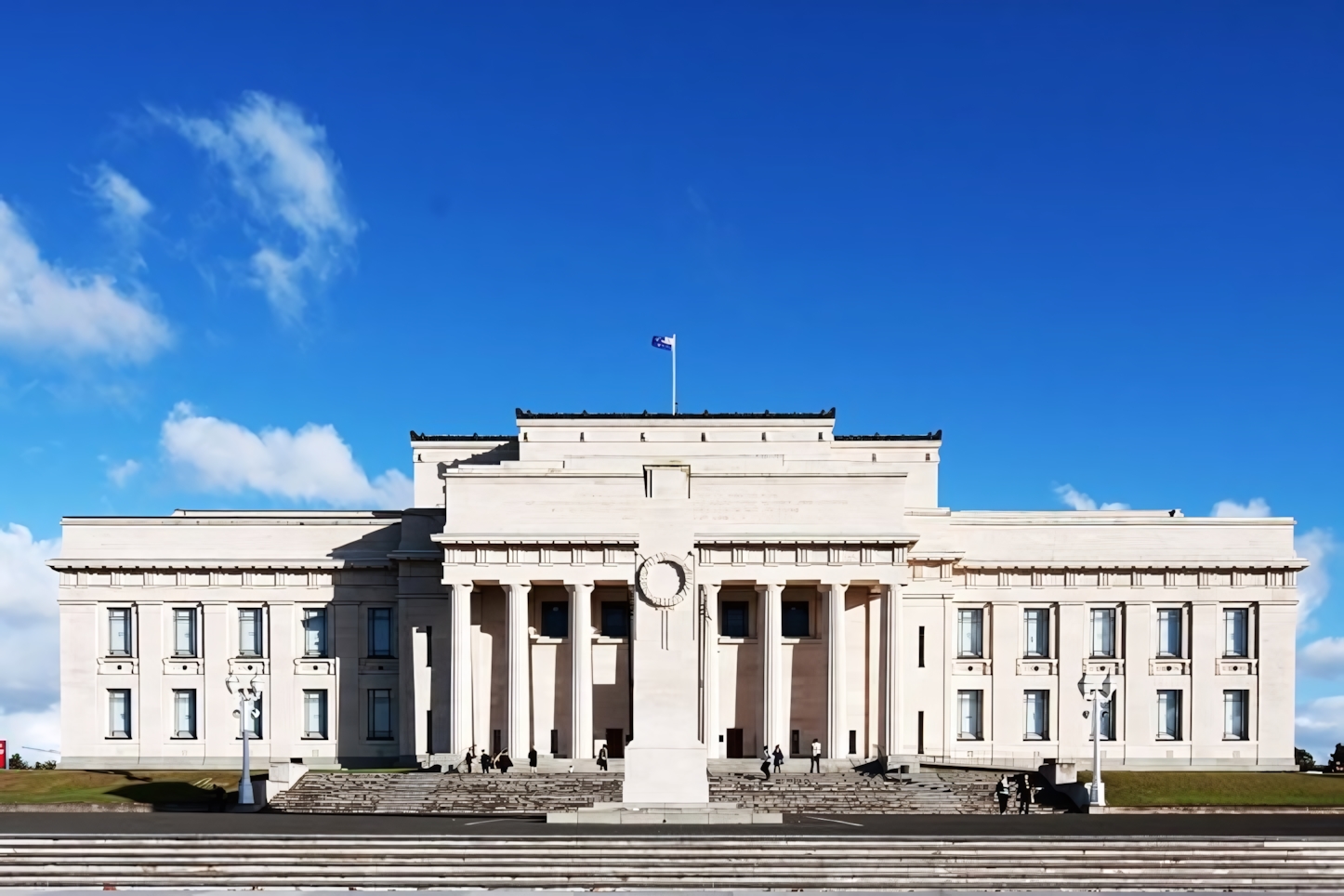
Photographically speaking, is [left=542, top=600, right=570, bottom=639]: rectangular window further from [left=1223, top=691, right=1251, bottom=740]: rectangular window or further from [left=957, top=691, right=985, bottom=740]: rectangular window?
[left=1223, top=691, right=1251, bottom=740]: rectangular window

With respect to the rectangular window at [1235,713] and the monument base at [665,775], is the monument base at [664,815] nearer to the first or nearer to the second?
the monument base at [665,775]

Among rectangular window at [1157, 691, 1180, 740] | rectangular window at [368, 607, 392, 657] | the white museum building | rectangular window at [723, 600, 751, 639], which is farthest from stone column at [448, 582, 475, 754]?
rectangular window at [1157, 691, 1180, 740]

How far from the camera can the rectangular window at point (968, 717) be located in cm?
7038

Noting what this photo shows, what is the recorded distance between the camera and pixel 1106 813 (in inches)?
1923

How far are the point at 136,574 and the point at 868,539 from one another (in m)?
39.2

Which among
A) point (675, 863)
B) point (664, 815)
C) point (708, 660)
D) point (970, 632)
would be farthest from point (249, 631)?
point (675, 863)

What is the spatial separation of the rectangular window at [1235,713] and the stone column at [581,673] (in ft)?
113

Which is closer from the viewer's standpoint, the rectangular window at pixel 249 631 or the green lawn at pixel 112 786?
the green lawn at pixel 112 786

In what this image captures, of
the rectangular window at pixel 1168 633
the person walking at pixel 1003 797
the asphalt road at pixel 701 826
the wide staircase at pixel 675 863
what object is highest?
the rectangular window at pixel 1168 633

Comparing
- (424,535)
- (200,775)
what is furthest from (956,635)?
(200,775)

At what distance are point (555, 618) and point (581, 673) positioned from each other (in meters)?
5.31

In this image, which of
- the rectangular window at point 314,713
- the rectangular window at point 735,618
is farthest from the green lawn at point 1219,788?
the rectangular window at point 314,713

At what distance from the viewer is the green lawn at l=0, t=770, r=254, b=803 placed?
5572 cm

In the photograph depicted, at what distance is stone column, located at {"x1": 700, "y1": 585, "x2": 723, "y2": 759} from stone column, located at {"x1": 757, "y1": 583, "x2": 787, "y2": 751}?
2.39 m
